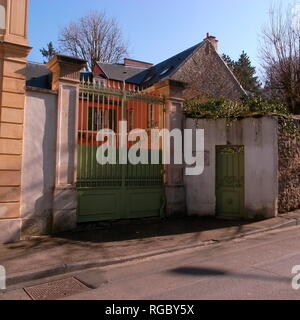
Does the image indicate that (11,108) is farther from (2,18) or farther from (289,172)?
(289,172)

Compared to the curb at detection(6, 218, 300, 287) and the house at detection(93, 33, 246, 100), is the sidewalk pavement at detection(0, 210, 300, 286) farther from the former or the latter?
the house at detection(93, 33, 246, 100)

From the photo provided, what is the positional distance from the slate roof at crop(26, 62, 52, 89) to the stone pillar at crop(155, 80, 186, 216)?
8686 mm

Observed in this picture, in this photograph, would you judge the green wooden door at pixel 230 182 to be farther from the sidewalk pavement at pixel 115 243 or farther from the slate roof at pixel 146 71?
the slate roof at pixel 146 71

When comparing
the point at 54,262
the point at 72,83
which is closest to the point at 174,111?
the point at 72,83

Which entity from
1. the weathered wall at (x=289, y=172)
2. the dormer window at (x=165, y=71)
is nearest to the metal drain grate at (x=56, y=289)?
the weathered wall at (x=289, y=172)

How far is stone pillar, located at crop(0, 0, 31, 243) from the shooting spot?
21.0 feet

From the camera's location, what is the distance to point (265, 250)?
5.93 metres

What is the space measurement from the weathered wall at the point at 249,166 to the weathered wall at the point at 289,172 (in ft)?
1.29

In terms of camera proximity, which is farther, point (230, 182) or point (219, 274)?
point (230, 182)

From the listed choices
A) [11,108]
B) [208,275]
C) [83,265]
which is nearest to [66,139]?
[11,108]

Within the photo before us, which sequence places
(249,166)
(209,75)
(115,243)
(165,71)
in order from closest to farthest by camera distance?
(115,243)
(249,166)
(209,75)
(165,71)

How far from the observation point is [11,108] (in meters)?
6.53

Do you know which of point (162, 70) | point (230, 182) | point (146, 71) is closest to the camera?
point (230, 182)

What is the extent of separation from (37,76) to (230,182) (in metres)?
11.6
